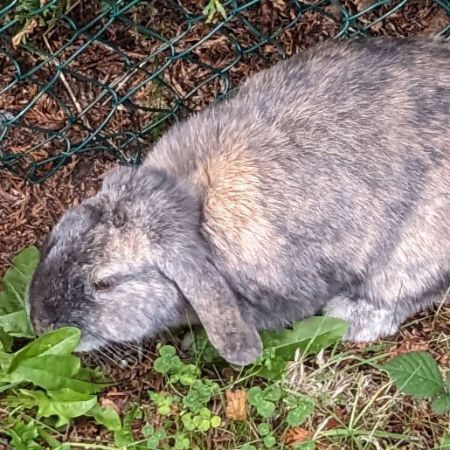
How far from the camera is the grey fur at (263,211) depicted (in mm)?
3287

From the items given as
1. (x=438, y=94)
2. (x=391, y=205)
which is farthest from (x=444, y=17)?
(x=391, y=205)

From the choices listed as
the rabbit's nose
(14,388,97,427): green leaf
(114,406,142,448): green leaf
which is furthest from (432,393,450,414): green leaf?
the rabbit's nose

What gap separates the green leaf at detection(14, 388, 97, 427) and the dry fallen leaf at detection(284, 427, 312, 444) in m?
0.71

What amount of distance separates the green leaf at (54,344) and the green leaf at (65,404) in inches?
6.7

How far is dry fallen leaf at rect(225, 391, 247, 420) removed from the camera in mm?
3648

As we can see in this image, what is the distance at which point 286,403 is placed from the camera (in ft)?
12.0

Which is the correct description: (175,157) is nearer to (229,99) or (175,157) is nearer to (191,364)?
(229,99)

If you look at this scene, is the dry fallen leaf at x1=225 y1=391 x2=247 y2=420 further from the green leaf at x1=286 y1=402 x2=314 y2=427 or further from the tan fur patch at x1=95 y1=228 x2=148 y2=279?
the tan fur patch at x1=95 y1=228 x2=148 y2=279

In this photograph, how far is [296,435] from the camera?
12.0 feet

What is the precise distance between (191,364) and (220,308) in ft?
1.46

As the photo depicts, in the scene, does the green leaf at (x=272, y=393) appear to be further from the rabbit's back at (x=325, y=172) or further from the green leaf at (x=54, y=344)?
the green leaf at (x=54, y=344)

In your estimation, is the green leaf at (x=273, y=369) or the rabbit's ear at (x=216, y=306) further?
the green leaf at (x=273, y=369)

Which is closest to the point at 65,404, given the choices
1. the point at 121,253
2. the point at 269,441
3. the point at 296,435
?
the point at 121,253

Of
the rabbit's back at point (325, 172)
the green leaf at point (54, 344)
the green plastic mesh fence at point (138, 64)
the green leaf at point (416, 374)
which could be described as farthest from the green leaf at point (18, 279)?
the green leaf at point (416, 374)
